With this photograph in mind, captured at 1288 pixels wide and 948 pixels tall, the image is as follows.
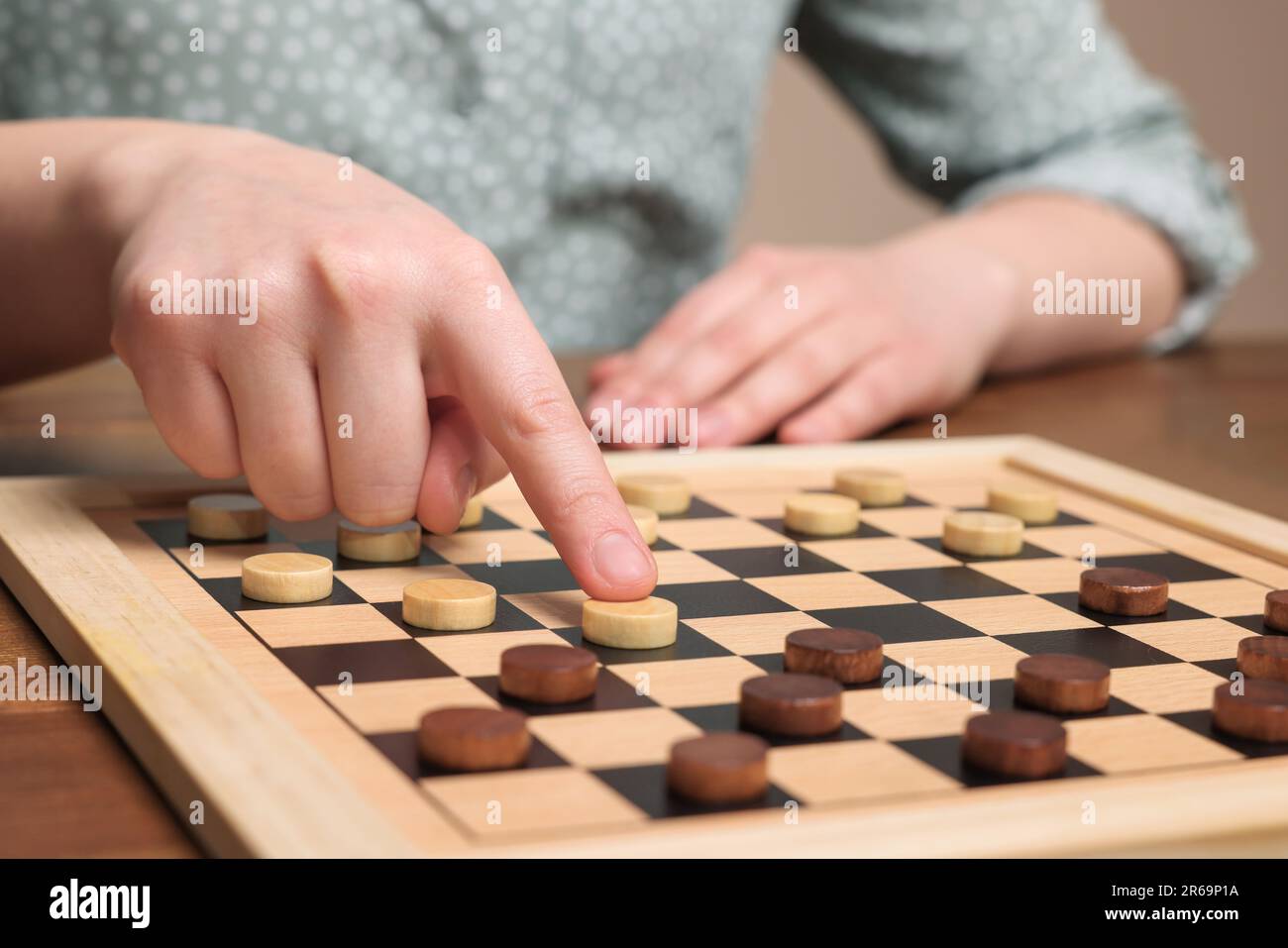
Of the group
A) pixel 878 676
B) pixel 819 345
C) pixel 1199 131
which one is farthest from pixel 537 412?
pixel 1199 131

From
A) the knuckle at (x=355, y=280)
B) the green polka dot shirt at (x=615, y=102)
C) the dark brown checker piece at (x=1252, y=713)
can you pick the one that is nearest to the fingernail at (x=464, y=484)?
the knuckle at (x=355, y=280)

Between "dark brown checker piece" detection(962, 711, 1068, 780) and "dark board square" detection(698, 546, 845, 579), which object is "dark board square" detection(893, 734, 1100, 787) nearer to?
"dark brown checker piece" detection(962, 711, 1068, 780)

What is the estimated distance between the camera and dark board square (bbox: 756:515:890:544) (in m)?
1.00

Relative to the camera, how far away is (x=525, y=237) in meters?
1.71

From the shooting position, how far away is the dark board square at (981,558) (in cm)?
96

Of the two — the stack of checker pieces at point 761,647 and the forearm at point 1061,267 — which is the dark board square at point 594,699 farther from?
the forearm at point 1061,267

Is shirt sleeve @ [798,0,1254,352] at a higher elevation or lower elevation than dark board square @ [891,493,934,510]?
higher

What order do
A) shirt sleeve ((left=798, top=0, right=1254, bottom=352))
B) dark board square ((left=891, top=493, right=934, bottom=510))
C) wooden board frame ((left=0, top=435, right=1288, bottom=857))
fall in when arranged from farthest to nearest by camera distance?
shirt sleeve ((left=798, top=0, right=1254, bottom=352)), dark board square ((left=891, top=493, right=934, bottom=510)), wooden board frame ((left=0, top=435, right=1288, bottom=857))

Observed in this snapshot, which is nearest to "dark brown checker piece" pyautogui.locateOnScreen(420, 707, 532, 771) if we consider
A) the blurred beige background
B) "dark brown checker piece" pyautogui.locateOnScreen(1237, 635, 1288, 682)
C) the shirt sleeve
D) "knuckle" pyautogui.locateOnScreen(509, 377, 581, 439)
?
"knuckle" pyautogui.locateOnScreen(509, 377, 581, 439)

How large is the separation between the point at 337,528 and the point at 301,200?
0.20 meters

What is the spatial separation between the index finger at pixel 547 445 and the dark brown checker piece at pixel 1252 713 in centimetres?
28
